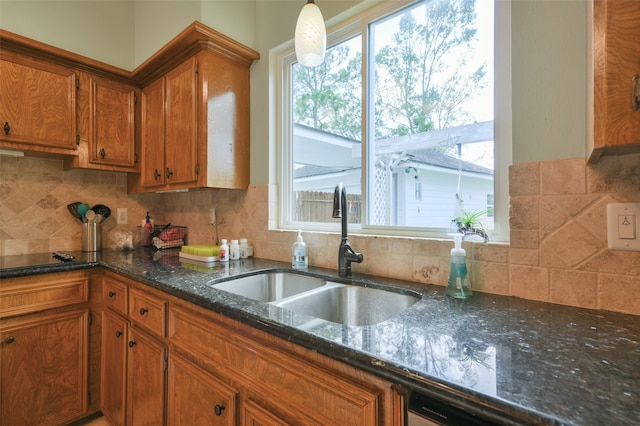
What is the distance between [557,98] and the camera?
3.24 feet

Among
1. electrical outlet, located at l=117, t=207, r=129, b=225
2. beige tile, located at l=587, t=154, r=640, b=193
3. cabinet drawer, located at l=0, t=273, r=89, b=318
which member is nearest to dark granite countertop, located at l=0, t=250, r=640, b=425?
beige tile, located at l=587, t=154, r=640, b=193

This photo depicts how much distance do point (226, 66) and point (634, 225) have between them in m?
2.00

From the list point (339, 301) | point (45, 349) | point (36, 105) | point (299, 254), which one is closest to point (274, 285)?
point (299, 254)

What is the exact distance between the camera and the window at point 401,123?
1229mm

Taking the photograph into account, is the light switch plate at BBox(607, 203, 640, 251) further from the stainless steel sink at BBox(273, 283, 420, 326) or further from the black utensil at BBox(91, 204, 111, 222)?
the black utensil at BBox(91, 204, 111, 222)

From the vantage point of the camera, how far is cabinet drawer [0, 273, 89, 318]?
5.00ft

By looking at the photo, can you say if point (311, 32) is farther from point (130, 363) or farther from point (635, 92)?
point (130, 363)

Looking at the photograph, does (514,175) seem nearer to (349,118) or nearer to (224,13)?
(349,118)

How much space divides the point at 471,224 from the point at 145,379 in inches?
62.5

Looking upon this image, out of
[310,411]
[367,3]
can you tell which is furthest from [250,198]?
[310,411]

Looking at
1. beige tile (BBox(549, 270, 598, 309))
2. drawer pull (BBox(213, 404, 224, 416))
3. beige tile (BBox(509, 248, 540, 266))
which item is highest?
beige tile (BBox(509, 248, 540, 266))

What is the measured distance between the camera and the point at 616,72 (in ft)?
2.00

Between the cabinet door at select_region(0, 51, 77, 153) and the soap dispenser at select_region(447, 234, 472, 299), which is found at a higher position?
the cabinet door at select_region(0, 51, 77, 153)

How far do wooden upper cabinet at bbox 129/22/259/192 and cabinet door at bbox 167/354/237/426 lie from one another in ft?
3.26
